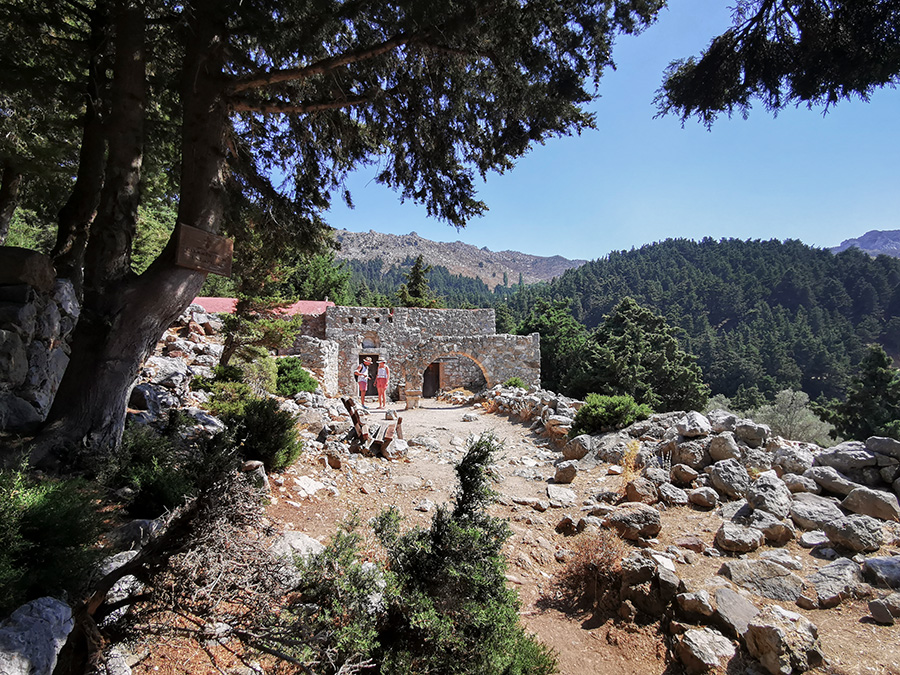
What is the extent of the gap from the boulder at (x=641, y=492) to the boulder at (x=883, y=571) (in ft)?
6.38

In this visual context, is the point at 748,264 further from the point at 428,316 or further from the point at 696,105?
the point at 696,105

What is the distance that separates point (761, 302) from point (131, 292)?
81072 millimetres

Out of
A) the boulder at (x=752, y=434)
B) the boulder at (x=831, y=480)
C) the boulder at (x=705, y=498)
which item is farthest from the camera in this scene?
the boulder at (x=752, y=434)

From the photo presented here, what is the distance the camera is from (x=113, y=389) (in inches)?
143

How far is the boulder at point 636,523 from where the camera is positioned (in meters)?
4.30

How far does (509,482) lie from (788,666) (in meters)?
4.14

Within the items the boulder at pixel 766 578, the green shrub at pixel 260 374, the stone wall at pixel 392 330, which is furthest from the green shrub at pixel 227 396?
the stone wall at pixel 392 330

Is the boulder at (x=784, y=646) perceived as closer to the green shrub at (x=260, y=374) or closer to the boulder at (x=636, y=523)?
the boulder at (x=636, y=523)

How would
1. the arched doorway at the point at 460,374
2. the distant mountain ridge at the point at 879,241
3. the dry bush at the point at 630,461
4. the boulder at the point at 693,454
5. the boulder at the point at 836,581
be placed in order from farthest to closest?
the distant mountain ridge at the point at 879,241, the arched doorway at the point at 460,374, the dry bush at the point at 630,461, the boulder at the point at 693,454, the boulder at the point at 836,581

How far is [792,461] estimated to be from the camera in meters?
5.11

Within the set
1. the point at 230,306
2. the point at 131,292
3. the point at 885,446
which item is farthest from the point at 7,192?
the point at 885,446

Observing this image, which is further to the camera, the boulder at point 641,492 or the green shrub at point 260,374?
the green shrub at point 260,374

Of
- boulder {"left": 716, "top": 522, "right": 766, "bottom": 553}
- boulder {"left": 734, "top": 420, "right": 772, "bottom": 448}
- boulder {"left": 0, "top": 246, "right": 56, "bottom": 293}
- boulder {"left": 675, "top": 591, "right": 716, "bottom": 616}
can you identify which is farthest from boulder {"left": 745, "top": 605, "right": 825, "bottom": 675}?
boulder {"left": 0, "top": 246, "right": 56, "bottom": 293}

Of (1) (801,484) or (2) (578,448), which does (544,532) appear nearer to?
(2) (578,448)
